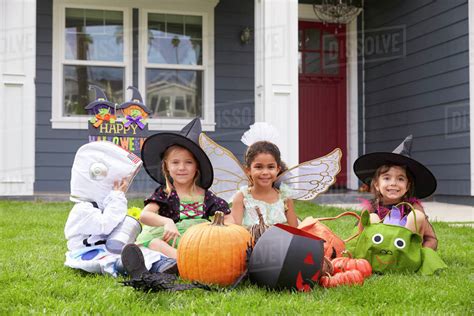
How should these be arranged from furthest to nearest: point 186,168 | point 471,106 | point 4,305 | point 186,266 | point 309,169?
point 471,106 → point 309,169 → point 186,168 → point 186,266 → point 4,305

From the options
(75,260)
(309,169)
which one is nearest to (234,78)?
(309,169)

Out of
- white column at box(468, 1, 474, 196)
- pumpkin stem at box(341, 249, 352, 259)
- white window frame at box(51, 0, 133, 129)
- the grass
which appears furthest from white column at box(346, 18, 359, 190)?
pumpkin stem at box(341, 249, 352, 259)

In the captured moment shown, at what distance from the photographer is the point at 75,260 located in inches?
130

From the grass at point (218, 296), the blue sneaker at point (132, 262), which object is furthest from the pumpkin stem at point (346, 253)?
the blue sneaker at point (132, 262)

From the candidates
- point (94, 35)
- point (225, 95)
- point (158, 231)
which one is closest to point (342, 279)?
point (158, 231)

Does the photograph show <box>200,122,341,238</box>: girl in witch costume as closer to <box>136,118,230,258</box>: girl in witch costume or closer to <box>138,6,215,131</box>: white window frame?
<box>136,118,230,258</box>: girl in witch costume

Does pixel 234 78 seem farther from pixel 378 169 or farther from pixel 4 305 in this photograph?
pixel 4 305

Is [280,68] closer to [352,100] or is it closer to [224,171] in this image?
[352,100]

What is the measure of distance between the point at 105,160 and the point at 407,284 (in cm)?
183

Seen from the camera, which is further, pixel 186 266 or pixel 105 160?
pixel 105 160

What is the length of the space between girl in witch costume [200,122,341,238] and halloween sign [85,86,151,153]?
3.10 m

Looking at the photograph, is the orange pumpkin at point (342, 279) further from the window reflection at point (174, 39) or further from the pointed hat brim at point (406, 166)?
the window reflection at point (174, 39)

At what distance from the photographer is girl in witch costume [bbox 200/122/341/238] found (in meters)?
3.60

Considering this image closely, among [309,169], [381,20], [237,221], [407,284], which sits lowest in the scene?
[407,284]
